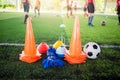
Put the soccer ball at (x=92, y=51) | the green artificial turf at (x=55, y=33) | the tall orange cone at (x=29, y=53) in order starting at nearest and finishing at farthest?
the tall orange cone at (x=29, y=53), the soccer ball at (x=92, y=51), the green artificial turf at (x=55, y=33)

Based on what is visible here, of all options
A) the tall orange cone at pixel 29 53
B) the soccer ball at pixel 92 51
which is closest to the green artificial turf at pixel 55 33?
the soccer ball at pixel 92 51

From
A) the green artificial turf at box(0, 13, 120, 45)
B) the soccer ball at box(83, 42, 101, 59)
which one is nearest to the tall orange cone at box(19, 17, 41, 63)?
the soccer ball at box(83, 42, 101, 59)

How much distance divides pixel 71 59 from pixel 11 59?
57.8 inches

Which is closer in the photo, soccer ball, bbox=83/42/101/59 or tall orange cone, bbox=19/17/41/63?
tall orange cone, bbox=19/17/41/63

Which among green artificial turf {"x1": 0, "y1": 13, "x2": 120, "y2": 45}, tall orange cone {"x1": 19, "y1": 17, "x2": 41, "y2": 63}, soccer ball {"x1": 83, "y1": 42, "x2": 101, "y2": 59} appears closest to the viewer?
tall orange cone {"x1": 19, "y1": 17, "x2": 41, "y2": 63}

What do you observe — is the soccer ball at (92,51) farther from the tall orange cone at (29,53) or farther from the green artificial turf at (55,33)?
the green artificial turf at (55,33)

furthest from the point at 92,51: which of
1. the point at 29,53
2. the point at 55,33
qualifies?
the point at 55,33

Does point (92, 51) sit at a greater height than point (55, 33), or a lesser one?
lesser

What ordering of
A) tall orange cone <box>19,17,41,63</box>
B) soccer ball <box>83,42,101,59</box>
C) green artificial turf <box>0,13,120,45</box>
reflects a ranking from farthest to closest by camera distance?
1. green artificial turf <box>0,13,120,45</box>
2. soccer ball <box>83,42,101,59</box>
3. tall orange cone <box>19,17,41,63</box>

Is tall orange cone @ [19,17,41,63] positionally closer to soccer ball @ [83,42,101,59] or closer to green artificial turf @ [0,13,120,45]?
soccer ball @ [83,42,101,59]

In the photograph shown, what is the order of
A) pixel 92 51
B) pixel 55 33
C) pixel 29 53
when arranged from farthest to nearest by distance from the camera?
1. pixel 55 33
2. pixel 92 51
3. pixel 29 53

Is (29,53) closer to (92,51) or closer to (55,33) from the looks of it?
(92,51)

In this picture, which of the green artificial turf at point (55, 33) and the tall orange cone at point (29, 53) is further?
the green artificial turf at point (55, 33)

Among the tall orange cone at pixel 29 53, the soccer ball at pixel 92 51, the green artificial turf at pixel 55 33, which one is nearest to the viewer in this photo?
the tall orange cone at pixel 29 53
